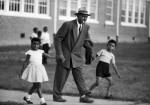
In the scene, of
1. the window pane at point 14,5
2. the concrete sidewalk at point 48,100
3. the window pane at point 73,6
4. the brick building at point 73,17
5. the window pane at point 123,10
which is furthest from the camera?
the window pane at point 123,10

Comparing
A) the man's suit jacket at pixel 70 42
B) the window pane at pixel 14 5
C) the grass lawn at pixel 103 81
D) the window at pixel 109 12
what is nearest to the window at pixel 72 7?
the window at pixel 109 12

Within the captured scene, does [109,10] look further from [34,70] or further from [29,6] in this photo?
[34,70]

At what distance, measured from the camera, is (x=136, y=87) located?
12.4 meters

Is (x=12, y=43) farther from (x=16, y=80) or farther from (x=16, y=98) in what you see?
(x=16, y=98)

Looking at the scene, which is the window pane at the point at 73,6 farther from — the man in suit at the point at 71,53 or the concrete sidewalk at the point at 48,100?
the man in suit at the point at 71,53

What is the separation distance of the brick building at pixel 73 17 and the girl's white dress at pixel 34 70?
15662 millimetres

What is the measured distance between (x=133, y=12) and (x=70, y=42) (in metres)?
33.6

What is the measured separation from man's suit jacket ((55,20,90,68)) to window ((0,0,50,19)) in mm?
15960

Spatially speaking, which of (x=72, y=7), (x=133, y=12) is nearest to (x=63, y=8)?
(x=72, y=7)

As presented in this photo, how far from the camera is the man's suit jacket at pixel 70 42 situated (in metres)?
9.05

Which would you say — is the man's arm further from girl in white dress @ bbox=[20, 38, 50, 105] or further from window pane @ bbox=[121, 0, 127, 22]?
window pane @ bbox=[121, 0, 127, 22]

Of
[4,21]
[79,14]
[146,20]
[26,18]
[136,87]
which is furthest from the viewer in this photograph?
[146,20]

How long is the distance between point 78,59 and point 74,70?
0.24 metres

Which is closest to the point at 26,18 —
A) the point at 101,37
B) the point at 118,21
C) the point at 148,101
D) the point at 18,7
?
the point at 18,7
